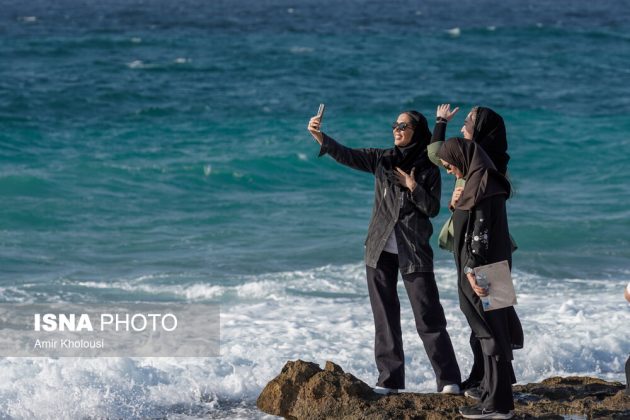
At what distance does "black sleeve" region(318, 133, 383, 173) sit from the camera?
20.3 feet

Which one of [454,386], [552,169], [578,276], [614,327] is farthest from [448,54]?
[454,386]

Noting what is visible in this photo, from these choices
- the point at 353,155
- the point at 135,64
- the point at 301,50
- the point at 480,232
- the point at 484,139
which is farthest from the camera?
the point at 301,50

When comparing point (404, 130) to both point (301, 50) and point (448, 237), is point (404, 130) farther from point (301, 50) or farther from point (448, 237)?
point (301, 50)

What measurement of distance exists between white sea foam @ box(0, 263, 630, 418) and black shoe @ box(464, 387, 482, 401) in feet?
3.68

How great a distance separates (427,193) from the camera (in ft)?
19.7

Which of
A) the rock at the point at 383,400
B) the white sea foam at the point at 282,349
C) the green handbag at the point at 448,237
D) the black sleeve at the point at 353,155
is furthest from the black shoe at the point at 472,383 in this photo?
the black sleeve at the point at 353,155

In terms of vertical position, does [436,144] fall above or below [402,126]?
below

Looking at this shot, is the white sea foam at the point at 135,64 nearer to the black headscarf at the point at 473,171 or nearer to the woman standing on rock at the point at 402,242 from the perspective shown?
the woman standing on rock at the point at 402,242

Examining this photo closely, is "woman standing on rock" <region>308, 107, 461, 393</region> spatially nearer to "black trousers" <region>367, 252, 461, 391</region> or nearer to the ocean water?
"black trousers" <region>367, 252, 461, 391</region>

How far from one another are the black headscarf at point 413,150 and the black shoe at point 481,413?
51.5 inches

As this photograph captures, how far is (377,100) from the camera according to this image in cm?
2516

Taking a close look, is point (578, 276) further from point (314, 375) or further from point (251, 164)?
point (251, 164)

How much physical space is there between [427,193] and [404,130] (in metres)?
0.38

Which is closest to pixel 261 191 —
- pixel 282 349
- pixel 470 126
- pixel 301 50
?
pixel 282 349
